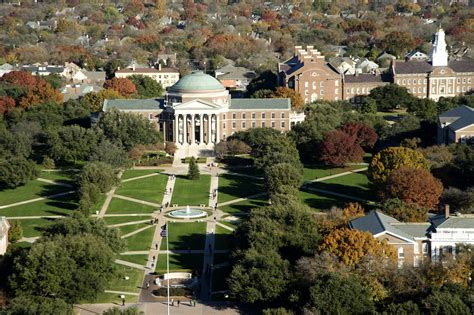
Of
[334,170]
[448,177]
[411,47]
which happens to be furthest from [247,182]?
[411,47]

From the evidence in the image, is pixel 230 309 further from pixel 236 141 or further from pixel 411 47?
pixel 411 47

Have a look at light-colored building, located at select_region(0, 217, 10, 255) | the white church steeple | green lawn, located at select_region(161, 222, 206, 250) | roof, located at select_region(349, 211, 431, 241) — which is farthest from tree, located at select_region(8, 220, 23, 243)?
the white church steeple

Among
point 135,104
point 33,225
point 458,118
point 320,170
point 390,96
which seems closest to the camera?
point 33,225

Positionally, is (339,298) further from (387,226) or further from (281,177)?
(281,177)

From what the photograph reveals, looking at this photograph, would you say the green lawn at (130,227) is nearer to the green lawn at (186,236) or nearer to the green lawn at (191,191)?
the green lawn at (186,236)

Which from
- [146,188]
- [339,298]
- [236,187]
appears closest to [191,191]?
[236,187]

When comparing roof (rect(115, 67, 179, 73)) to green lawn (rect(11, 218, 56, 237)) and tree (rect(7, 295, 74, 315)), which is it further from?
tree (rect(7, 295, 74, 315))

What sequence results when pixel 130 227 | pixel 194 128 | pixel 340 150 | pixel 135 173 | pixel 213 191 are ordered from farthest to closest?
pixel 194 128, pixel 135 173, pixel 340 150, pixel 213 191, pixel 130 227
